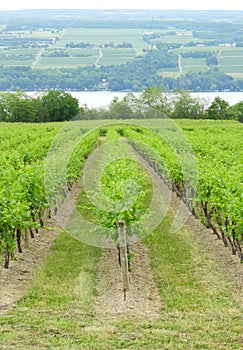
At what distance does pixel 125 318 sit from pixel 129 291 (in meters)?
1.43

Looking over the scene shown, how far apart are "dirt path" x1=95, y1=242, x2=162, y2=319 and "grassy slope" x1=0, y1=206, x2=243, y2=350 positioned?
17 centimetres

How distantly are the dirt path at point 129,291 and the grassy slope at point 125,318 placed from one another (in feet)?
0.56

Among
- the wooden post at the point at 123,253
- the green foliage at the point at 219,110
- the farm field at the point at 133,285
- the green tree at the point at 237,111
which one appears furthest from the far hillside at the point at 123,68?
the wooden post at the point at 123,253

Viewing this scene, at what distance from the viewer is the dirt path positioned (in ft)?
31.2

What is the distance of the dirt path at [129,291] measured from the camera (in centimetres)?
951

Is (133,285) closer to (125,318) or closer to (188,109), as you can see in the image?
(125,318)

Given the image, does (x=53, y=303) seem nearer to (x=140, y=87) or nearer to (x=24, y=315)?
(x=24, y=315)

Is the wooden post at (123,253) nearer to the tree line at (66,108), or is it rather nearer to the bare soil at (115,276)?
the bare soil at (115,276)

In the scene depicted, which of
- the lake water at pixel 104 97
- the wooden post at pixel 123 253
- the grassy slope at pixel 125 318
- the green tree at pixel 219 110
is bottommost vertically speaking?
the grassy slope at pixel 125 318

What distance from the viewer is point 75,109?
71188mm

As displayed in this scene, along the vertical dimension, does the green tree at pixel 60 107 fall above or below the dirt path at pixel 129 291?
above

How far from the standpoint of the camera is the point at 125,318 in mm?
9039

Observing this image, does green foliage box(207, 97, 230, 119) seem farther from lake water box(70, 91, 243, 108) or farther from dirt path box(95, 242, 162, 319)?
dirt path box(95, 242, 162, 319)

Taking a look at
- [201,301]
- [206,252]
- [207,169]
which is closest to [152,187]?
[207,169]
